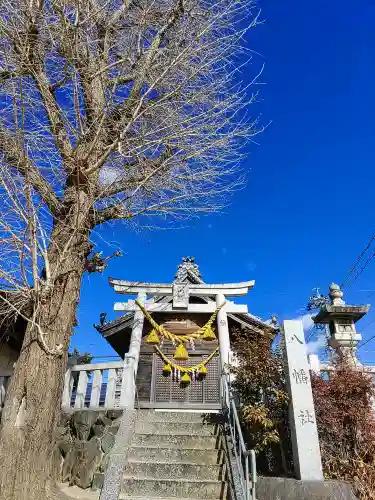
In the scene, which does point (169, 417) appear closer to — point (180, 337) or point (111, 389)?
point (111, 389)

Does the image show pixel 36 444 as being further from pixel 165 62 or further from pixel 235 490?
pixel 165 62

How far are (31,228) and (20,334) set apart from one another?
289 inches

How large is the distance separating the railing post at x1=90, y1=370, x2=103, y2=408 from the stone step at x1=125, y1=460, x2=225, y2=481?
2379mm

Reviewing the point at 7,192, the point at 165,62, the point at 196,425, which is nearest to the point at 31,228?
the point at 7,192

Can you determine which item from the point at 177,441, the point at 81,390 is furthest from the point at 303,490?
the point at 81,390

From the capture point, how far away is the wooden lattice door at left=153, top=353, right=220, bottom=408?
1076cm

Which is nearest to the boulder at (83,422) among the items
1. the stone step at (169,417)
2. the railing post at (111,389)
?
the railing post at (111,389)

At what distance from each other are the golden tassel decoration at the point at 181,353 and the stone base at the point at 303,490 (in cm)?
618

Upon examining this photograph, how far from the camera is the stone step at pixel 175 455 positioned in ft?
19.8

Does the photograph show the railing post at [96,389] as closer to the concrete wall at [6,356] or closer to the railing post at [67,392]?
the railing post at [67,392]

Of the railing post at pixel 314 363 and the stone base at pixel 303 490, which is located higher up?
the railing post at pixel 314 363

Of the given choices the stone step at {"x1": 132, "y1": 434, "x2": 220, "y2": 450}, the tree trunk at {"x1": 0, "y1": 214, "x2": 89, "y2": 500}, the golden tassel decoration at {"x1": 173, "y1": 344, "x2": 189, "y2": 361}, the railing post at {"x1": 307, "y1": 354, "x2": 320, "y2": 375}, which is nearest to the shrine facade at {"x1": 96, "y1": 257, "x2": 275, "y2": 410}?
the golden tassel decoration at {"x1": 173, "y1": 344, "x2": 189, "y2": 361}

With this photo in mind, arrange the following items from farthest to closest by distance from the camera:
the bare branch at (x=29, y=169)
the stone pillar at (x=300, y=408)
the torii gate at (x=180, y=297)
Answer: the torii gate at (x=180, y=297) → the stone pillar at (x=300, y=408) → the bare branch at (x=29, y=169)

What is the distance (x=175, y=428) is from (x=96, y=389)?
2272mm
